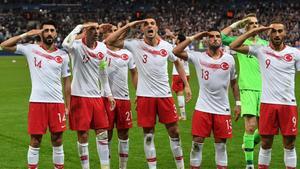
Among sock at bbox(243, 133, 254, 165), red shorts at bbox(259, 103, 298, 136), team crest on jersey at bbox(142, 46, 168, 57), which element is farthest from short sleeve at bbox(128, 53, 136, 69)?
red shorts at bbox(259, 103, 298, 136)

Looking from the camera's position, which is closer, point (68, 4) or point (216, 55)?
point (216, 55)

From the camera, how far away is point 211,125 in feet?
31.5

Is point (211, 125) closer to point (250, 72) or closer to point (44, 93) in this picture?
point (250, 72)

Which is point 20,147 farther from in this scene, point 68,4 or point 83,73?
point 68,4

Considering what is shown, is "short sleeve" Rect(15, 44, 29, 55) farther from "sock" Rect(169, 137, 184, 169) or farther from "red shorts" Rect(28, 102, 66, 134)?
"sock" Rect(169, 137, 184, 169)

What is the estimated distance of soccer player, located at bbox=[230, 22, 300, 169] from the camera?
30.8ft

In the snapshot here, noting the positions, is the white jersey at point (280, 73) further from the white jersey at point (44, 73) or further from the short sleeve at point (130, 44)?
the white jersey at point (44, 73)

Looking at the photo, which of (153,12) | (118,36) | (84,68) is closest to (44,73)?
(84,68)

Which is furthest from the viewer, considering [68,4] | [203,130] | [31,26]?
[68,4]

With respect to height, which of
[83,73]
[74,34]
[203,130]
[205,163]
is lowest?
[205,163]

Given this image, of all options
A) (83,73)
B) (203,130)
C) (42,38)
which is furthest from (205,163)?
(42,38)

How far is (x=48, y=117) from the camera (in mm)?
9680

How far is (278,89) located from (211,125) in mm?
1177

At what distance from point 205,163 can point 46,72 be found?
3778 mm
